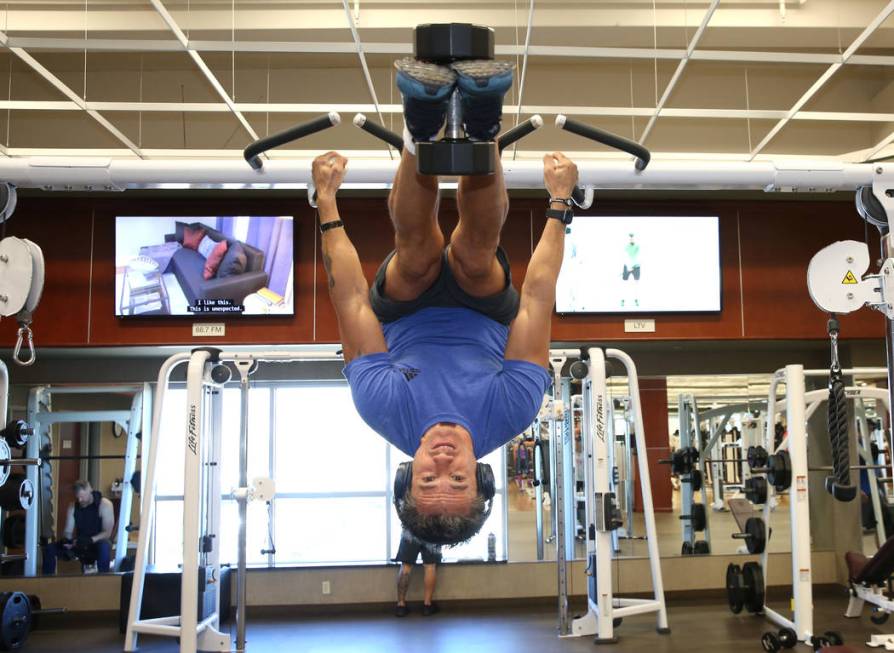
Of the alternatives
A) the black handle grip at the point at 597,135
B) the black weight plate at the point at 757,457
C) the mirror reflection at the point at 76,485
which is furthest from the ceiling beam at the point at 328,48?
the mirror reflection at the point at 76,485

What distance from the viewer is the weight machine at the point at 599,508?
18.1 feet

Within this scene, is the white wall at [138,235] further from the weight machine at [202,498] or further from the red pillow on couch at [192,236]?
the weight machine at [202,498]

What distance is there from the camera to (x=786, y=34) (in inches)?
208

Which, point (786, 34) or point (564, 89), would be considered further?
point (564, 89)

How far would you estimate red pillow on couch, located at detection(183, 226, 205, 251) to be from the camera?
6621 millimetres

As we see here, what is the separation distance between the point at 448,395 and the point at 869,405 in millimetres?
6681

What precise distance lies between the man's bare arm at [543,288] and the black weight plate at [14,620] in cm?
494

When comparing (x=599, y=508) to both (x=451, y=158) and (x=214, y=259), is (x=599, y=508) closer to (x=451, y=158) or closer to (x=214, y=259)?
(x=214, y=259)

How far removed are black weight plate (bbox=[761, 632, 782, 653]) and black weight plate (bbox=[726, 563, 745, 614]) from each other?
113cm

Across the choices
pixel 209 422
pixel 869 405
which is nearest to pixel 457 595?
pixel 209 422

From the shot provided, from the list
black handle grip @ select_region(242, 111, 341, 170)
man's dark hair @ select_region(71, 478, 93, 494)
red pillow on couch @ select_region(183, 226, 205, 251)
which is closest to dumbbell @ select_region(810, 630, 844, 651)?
black handle grip @ select_region(242, 111, 341, 170)

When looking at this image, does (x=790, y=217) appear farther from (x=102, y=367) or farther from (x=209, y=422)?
(x=102, y=367)

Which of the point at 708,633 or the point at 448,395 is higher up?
the point at 448,395

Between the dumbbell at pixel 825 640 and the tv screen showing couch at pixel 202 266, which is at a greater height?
the tv screen showing couch at pixel 202 266
